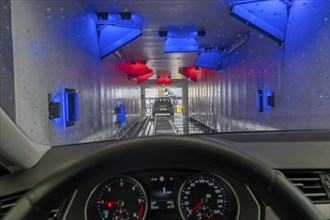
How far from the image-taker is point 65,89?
450cm

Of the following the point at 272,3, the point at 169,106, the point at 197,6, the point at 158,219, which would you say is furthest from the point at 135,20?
the point at 169,106

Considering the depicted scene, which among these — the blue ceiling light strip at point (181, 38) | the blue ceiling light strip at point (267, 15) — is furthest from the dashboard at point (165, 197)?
the blue ceiling light strip at point (181, 38)

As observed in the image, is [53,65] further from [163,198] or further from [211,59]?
[211,59]

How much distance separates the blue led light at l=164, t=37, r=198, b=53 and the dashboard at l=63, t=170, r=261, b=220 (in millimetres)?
7598

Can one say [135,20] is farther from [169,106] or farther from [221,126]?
[169,106]

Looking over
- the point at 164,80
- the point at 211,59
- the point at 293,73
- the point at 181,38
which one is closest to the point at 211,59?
the point at 211,59

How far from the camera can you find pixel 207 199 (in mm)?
1484

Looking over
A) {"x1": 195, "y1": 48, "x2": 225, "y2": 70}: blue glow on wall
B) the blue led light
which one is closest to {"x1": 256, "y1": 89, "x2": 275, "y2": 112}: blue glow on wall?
the blue led light

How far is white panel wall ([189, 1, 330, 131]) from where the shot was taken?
4238mm

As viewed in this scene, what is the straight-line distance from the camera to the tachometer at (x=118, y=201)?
57.3 inches

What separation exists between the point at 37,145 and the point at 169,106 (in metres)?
16.0

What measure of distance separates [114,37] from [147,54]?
12.4ft

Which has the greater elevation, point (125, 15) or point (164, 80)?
point (125, 15)

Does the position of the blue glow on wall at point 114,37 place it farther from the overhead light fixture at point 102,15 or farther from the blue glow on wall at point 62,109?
the blue glow on wall at point 62,109
